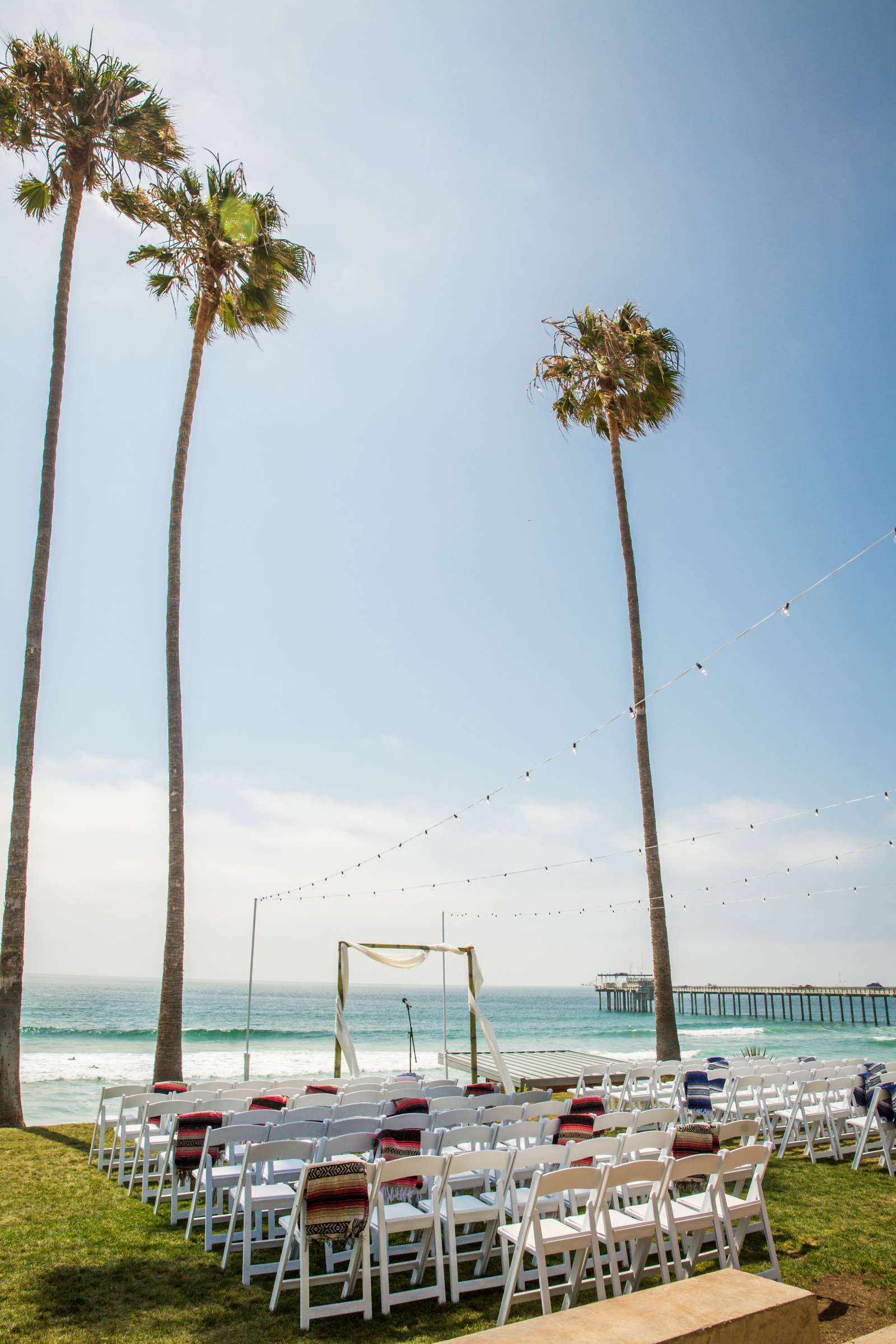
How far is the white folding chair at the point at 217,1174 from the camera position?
5.09 m

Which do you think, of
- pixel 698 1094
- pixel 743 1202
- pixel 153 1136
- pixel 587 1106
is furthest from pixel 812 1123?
pixel 153 1136

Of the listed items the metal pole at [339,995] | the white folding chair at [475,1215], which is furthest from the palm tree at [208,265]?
the white folding chair at [475,1215]

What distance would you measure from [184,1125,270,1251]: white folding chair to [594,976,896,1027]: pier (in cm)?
3656

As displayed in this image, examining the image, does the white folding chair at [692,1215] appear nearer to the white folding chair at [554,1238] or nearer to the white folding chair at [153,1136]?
the white folding chair at [554,1238]

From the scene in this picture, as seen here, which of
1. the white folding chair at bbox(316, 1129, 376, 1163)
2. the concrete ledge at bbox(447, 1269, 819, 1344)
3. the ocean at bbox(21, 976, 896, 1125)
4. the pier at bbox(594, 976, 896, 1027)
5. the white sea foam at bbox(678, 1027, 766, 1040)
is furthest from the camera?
the white sea foam at bbox(678, 1027, 766, 1040)

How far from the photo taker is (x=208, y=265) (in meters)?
12.8

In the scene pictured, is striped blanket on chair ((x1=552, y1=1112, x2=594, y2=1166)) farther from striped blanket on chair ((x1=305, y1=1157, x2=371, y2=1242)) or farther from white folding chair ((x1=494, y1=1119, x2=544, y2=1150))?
striped blanket on chair ((x1=305, y1=1157, x2=371, y2=1242))

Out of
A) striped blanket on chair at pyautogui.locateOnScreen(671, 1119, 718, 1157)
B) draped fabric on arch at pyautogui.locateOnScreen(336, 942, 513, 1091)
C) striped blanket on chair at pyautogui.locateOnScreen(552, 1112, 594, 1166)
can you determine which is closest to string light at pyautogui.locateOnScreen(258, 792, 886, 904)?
draped fabric on arch at pyautogui.locateOnScreen(336, 942, 513, 1091)

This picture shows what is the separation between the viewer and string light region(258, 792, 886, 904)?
1171cm

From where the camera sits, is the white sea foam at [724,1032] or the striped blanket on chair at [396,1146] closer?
the striped blanket on chair at [396,1146]

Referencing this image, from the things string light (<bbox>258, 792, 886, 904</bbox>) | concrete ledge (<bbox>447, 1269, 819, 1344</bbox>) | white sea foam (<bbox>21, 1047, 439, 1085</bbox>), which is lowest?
white sea foam (<bbox>21, 1047, 439, 1085</bbox>)

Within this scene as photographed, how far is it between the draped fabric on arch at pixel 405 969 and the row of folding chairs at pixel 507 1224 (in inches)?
211

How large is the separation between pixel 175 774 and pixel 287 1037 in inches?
1555

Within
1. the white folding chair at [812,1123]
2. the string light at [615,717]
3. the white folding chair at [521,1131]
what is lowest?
the white folding chair at [812,1123]
